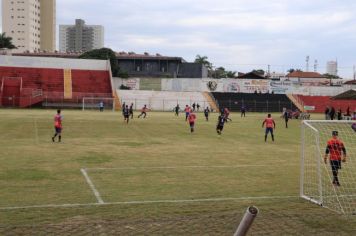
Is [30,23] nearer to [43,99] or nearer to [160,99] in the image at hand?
[160,99]

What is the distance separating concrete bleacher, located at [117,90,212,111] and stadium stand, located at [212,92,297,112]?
3.22 meters

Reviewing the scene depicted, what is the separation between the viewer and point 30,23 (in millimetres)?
161375

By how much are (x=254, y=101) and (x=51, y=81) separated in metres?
33.2

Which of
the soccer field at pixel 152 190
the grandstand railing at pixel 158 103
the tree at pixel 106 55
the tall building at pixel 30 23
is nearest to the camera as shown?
the soccer field at pixel 152 190

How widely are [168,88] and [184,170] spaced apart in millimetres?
→ 65338

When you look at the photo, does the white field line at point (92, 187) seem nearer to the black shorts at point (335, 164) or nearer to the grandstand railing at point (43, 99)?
the black shorts at point (335, 164)

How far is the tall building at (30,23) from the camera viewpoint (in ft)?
529

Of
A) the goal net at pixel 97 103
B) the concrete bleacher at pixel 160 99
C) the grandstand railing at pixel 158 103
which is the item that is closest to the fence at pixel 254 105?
the concrete bleacher at pixel 160 99

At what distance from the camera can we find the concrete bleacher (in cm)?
7150

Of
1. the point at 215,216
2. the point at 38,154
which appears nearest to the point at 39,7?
the point at 38,154

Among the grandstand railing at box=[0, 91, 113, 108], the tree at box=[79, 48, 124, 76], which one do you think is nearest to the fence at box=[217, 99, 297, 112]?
the grandstand railing at box=[0, 91, 113, 108]

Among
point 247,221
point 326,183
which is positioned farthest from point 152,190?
point 247,221

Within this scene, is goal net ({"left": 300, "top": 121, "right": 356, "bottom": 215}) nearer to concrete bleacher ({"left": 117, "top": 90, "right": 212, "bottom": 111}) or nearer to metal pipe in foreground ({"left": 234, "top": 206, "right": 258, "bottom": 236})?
metal pipe in foreground ({"left": 234, "top": 206, "right": 258, "bottom": 236})

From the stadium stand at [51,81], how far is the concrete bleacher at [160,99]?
134 inches
